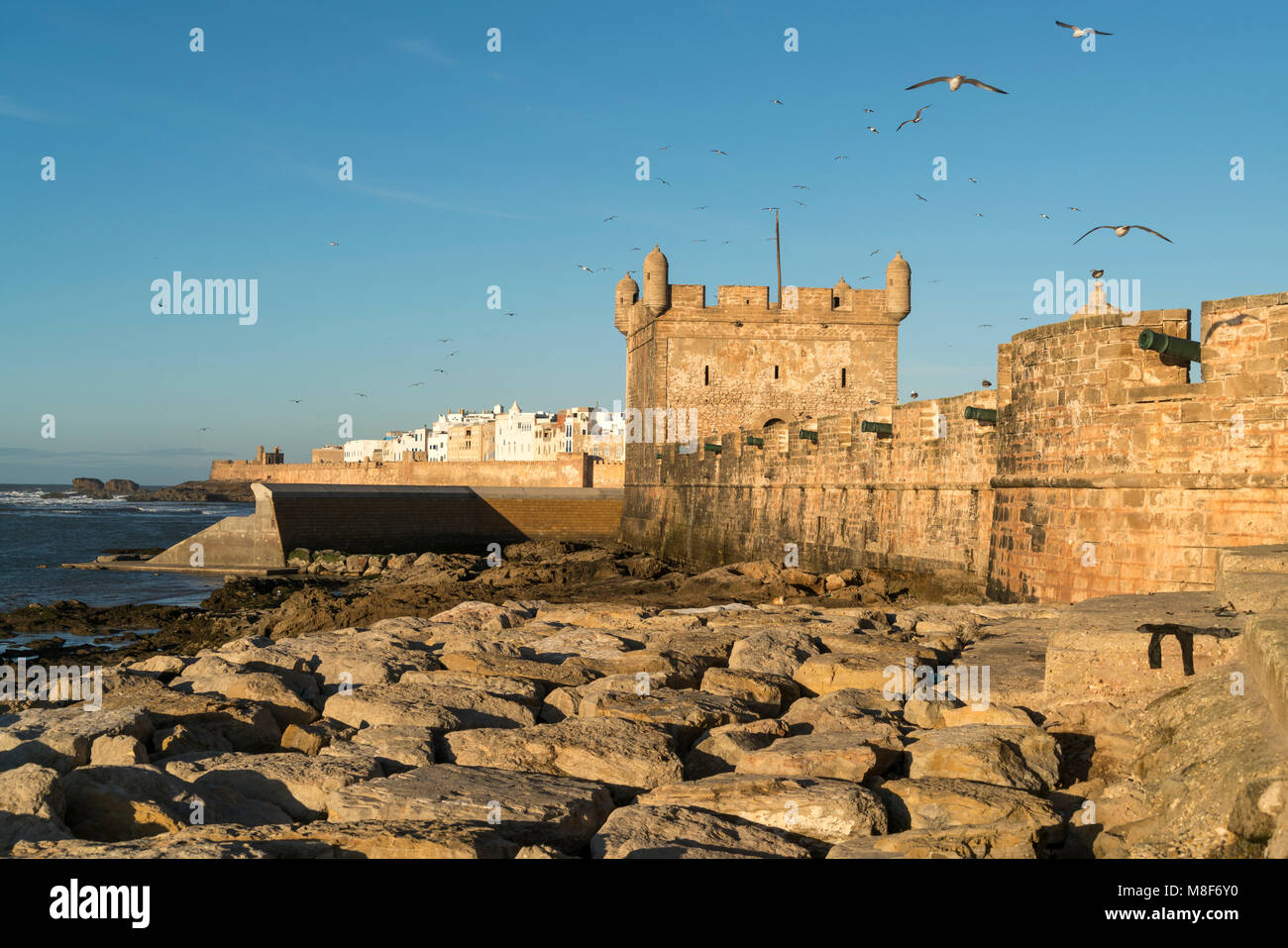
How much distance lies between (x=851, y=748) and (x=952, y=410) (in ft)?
32.6

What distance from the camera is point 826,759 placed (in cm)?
552

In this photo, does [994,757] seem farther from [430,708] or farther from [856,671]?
[430,708]

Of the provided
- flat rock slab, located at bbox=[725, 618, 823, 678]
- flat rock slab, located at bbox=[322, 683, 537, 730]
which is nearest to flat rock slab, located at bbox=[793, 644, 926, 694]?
flat rock slab, located at bbox=[725, 618, 823, 678]

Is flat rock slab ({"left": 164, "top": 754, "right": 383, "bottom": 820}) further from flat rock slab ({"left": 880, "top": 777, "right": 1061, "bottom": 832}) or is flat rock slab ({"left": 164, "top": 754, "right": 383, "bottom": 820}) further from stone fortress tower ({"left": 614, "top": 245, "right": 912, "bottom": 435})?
stone fortress tower ({"left": 614, "top": 245, "right": 912, "bottom": 435})

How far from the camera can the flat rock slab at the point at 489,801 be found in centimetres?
479

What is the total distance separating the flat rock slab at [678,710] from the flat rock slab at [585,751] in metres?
0.29

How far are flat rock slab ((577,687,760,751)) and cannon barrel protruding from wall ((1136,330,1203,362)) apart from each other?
190 inches

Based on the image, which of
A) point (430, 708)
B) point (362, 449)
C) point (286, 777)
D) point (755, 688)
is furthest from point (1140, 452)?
point (362, 449)

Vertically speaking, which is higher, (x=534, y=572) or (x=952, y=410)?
(x=952, y=410)

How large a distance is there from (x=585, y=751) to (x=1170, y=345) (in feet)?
21.1

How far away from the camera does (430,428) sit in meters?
118

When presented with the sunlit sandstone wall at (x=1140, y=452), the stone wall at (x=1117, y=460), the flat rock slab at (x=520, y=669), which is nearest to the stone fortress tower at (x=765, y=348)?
the stone wall at (x=1117, y=460)

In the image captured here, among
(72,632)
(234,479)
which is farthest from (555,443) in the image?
(72,632)

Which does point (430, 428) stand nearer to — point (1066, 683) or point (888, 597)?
point (888, 597)
